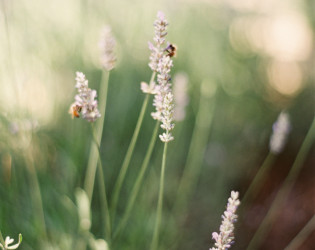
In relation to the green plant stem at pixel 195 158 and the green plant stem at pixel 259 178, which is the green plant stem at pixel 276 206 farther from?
the green plant stem at pixel 195 158

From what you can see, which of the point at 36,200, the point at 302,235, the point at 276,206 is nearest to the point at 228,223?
the point at 36,200

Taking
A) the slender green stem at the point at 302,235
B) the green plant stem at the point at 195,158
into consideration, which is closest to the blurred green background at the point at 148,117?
the green plant stem at the point at 195,158

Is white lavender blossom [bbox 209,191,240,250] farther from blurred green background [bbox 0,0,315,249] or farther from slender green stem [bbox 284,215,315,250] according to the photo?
slender green stem [bbox 284,215,315,250]

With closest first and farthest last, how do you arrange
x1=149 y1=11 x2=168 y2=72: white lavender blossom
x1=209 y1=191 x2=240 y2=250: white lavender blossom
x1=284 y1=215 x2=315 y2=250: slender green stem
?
x1=209 y1=191 x2=240 y2=250: white lavender blossom < x1=149 y1=11 x2=168 y2=72: white lavender blossom < x1=284 y1=215 x2=315 y2=250: slender green stem

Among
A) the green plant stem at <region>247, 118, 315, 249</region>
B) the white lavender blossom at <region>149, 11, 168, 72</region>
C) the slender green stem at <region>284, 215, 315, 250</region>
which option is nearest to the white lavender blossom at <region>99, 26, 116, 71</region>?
the white lavender blossom at <region>149, 11, 168, 72</region>

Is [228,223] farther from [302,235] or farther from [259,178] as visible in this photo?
[259,178]

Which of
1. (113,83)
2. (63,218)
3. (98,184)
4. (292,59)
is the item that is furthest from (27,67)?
(292,59)

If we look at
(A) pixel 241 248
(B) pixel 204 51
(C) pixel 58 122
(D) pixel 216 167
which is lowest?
(A) pixel 241 248

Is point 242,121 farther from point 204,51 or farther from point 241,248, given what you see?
point 241,248
